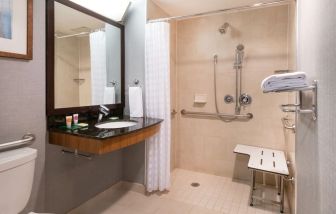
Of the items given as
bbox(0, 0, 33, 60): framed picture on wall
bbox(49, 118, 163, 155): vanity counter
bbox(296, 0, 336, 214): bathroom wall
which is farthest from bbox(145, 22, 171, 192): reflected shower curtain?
bbox(296, 0, 336, 214): bathroom wall

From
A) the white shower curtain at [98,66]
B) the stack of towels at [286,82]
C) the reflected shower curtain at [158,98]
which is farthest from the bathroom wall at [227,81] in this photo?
the stack of towels at [286,82]

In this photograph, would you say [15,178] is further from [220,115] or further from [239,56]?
[239,56]

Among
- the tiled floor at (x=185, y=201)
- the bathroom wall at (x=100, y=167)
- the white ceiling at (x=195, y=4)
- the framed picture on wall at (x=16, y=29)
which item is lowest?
the tiled floor at (x=185, y=201)

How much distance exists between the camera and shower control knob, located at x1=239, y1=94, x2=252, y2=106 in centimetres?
258

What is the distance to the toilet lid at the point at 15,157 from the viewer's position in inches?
44.1

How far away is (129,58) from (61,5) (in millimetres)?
859

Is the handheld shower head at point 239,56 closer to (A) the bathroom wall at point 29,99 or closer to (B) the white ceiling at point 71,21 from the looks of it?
(B) the white ceiling at point 71,21

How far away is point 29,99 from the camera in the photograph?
1.46m

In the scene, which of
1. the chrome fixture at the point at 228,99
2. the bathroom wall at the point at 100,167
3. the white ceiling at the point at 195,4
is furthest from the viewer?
the chrome fixture at the point at 228,99

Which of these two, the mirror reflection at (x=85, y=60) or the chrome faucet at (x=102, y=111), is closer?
the mirror reflection at (x=85, y=60)

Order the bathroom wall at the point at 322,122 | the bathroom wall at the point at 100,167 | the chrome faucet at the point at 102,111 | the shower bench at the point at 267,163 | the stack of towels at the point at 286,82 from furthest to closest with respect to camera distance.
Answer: the chrome faucet at the point at 102,111, the shower bench at the point at 267,163, the bathroom wall at the point at 100,167, the stack of towels at the point at 286,82, the bathroom wall at the point at 322,122

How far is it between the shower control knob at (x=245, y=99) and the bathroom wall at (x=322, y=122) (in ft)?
4.48

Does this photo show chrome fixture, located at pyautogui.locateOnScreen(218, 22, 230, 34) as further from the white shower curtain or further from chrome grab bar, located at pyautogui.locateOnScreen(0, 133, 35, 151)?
chrome grab bar, located at pyautogui.locateOnScreen(0, 133, 35, 151)

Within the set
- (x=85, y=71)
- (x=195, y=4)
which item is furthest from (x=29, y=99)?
(x=195, y=4)
